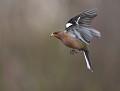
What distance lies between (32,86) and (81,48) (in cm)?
308

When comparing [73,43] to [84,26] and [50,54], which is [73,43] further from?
[50,54]

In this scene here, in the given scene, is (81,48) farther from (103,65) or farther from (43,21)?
(43,21)

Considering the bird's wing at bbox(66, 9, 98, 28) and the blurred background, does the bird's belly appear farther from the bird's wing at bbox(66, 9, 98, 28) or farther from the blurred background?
the blurred background

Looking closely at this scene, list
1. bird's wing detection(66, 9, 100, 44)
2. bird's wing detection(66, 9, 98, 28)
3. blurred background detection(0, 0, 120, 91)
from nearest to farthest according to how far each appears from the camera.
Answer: bird's wing detection(66, 9, 100, 44) < bird's wing detection(66, 9, 98, 28) < blurred background detection(0, 0, 120, 91)

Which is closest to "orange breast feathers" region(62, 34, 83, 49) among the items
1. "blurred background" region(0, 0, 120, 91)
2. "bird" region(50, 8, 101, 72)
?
"bird" region(50, 8, 101, 72)

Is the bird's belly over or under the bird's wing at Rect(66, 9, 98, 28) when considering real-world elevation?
under

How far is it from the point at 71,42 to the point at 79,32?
0.28 ft

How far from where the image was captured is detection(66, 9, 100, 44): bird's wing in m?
3.40

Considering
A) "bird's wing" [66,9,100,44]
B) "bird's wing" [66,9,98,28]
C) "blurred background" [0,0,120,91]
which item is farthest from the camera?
"blurred background" [0,0,120,91]

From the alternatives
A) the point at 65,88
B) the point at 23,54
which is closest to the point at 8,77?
the point at 23,54

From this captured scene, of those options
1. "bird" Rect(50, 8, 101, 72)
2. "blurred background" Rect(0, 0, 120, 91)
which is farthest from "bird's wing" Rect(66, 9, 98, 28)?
"blurred background" Rect(0, 0, 120, 91)

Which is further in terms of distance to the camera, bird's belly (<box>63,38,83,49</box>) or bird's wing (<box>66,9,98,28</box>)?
bird's wing (<box>66,9,98,28</box>)

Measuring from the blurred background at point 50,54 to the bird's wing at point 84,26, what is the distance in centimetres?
291

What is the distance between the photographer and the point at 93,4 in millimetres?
7496
